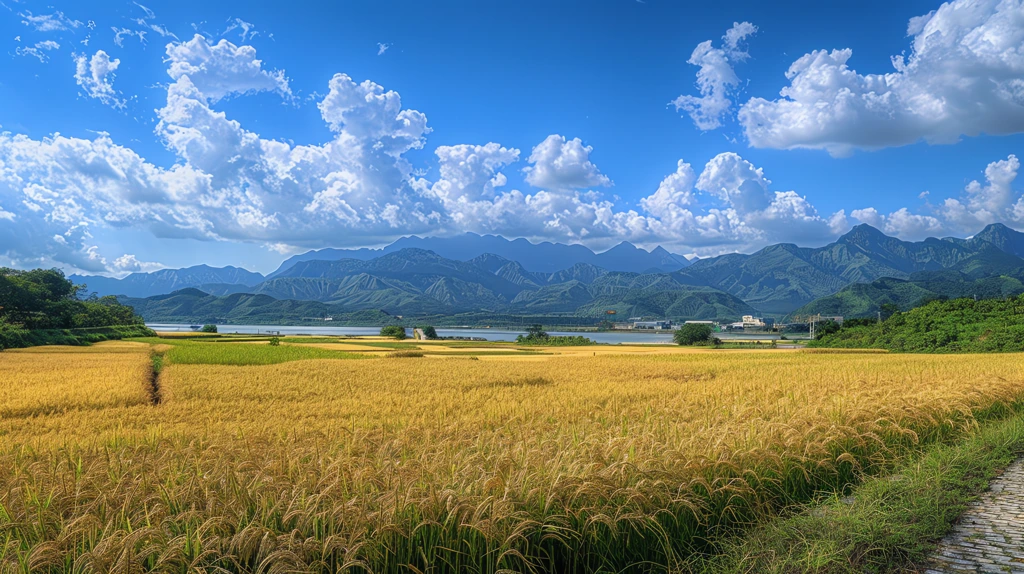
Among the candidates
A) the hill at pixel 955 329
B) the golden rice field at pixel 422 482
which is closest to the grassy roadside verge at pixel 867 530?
the golden rice field at pixel 422 482

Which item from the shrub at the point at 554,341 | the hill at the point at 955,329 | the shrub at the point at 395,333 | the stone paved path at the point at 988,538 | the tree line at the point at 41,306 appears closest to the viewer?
the stone paved path at the point at 988,538

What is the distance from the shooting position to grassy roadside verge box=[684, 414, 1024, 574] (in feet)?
14.6

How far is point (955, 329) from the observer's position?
4800 centimetres

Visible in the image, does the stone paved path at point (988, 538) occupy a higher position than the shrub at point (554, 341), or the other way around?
the stone paved path at point (988, 538)

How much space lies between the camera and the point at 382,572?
3961 mm

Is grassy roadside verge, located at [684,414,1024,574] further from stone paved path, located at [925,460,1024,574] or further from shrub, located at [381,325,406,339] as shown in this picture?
shrub, located at [381,325,406,339]

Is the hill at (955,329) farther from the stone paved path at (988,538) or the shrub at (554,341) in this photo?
the stone paved path at (988,538)

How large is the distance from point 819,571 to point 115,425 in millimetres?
11108

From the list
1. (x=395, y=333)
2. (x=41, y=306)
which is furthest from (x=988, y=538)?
(x=41, y=306)

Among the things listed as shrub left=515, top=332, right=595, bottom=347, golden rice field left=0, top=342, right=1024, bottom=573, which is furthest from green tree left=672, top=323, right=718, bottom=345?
golden rice field left=0, top=342, right=1024, bottom=573

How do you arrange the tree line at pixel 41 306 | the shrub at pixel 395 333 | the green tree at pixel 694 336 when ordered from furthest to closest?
the shrub at pixel 395 333 < the green tree at pixel 694 336 < the tree line at pixel 41 306

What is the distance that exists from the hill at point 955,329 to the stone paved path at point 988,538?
4755 cm

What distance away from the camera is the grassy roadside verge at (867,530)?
14.6 ft

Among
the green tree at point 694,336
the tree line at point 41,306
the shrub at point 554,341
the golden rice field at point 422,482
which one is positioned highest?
the tree line at point 41,306
